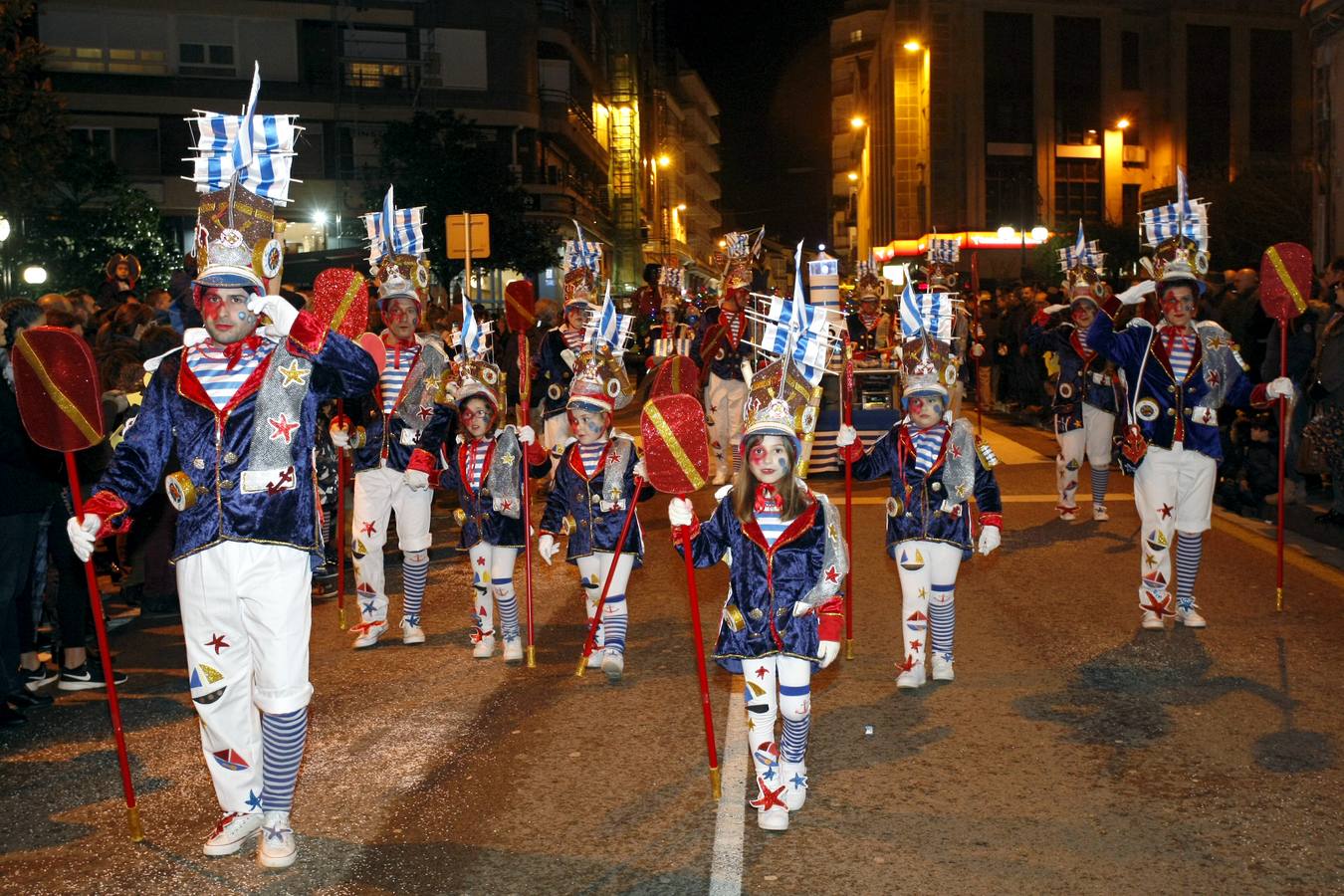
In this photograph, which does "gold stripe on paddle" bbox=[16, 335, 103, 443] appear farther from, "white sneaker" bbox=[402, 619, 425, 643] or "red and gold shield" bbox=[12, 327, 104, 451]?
"white sneaker" bbox=[402, 619, 425, 643]

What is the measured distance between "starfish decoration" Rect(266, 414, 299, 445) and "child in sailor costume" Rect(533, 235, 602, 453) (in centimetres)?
704

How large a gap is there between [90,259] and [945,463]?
21.1m

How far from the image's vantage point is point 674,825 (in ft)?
19.1

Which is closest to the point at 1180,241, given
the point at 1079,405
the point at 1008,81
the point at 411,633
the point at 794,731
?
the point at 1079,405

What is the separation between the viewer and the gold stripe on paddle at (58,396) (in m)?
6.00

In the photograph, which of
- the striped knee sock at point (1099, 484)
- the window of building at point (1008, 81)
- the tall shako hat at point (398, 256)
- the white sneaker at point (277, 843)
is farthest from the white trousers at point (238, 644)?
the window of building at point (1008, 81)

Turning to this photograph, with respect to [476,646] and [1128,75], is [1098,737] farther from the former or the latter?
[1128,75]

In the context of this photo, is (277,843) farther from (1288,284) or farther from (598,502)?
(1288,284)

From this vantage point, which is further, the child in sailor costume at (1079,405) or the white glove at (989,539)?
the child in sailor costume at (1079,405)

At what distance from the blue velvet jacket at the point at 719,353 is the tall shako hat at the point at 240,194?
11743 millimetres

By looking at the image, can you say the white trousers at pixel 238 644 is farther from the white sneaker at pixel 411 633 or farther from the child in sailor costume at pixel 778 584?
the white sneaker at pixel 411 633

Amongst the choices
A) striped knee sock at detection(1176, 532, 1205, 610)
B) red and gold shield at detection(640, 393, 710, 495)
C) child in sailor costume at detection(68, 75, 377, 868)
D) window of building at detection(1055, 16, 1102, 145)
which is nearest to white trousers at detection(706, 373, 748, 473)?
striped knee sock at detection(1176, 532, 1205, 610)

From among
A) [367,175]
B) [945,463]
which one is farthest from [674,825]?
[367,175]

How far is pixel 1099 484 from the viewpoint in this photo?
13.5 m
